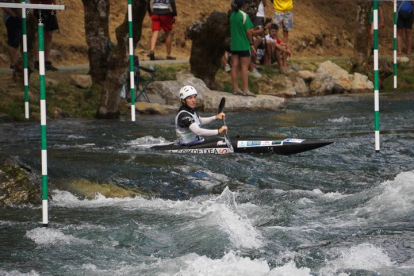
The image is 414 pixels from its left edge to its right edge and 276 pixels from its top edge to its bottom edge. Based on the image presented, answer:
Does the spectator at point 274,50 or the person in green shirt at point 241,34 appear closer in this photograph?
the person in green shirt at point 241,34

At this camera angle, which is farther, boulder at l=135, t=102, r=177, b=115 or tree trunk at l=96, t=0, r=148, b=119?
boulder at l=135, t=102, r=177, b=115

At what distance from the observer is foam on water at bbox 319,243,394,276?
661 cm

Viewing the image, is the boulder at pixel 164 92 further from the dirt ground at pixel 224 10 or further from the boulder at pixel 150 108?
the dirt ground at pixel 224 10

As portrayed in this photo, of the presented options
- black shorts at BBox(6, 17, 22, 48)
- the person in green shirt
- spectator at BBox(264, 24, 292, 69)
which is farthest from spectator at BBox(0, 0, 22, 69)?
spectator at BBox(264, 24, 292, 69)

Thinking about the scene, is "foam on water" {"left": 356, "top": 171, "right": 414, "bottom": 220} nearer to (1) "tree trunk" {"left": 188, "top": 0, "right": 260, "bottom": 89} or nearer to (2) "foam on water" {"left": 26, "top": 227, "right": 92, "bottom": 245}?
(2) "foam on water" {"left": 26, "top": 227, "right": 92, "bottom": 245}

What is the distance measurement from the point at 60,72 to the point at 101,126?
424 cm

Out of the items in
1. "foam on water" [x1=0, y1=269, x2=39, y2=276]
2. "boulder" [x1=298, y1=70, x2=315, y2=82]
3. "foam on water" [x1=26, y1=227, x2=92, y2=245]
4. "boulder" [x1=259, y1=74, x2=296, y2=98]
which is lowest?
"foam on water" [x1=0, y1=269, x2=39, y2=276]

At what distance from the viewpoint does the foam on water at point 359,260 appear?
21.7 feet

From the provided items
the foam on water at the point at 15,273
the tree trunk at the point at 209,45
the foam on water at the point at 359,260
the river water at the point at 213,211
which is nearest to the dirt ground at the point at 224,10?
the tree trunk at the point at 209,45

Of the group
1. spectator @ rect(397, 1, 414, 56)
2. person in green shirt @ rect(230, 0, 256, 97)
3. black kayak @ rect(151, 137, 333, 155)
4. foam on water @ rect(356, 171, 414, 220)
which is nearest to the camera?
foam on water @ rect(356, 171, 414, 220)

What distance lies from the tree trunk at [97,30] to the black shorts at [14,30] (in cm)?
159

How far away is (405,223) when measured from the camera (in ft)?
26.2

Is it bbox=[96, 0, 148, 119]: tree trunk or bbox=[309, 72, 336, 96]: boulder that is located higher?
bbox=[96, 0, 148, 119]: tree trunk

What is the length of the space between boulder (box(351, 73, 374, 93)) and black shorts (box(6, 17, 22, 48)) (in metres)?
9.86
